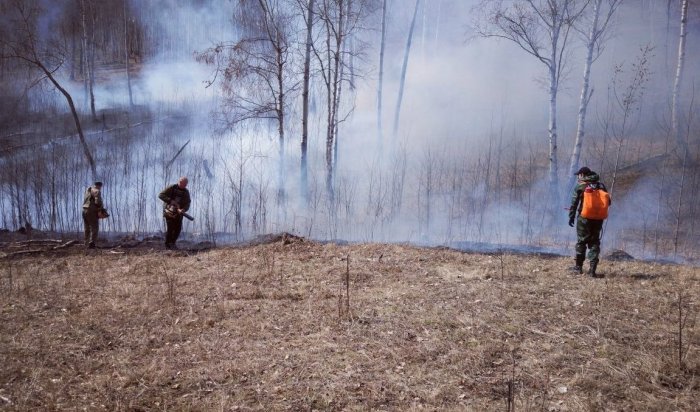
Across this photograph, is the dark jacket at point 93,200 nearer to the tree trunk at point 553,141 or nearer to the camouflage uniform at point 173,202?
the camouflage uniform at point 173,202

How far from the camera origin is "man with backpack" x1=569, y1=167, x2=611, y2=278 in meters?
7.21

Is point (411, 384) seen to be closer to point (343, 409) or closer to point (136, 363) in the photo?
point (343, 409)

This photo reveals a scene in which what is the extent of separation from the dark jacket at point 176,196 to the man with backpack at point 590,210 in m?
7.92

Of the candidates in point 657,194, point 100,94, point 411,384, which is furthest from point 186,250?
point 100,94

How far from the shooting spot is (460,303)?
20.7ft

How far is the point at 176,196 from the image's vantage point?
10078mm

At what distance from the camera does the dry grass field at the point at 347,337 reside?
3936mm

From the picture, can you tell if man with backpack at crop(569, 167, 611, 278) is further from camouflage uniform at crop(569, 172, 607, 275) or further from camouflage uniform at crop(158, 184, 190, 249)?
camouflage uniform at crop(158, 184, 190, 249)

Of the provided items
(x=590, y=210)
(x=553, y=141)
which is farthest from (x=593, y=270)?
(x=553, y=141)

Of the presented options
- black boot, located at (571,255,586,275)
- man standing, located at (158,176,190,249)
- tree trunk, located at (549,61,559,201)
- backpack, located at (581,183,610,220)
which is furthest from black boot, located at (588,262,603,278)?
man standing, located at (158,176,190,249)

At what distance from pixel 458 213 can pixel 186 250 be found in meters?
8.75

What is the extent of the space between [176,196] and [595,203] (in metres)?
8.34

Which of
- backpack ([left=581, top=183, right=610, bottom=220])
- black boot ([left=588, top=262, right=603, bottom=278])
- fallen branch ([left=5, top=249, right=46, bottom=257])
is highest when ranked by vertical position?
backpack ([left=581, top=183, right=610, bottom=220])

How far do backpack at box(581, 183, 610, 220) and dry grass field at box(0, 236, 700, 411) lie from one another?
1.13 meters
